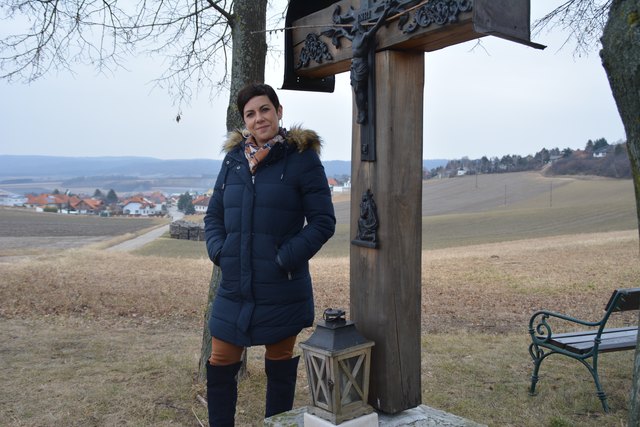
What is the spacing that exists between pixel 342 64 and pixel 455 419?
2167mm

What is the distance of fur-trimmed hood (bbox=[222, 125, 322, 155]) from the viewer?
10.5ft

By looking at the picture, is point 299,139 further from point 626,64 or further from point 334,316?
point 626,64

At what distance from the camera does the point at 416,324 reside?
3166mm

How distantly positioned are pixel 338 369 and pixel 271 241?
747 mm

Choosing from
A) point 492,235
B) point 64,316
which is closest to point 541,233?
point 492,235

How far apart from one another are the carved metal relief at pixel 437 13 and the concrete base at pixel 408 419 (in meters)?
2.05

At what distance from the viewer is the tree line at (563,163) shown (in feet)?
211

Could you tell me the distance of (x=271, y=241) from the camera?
305 centimetres

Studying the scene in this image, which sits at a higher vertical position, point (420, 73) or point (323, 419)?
point (420, 73)

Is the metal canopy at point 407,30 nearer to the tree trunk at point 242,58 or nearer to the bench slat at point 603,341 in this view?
the tree trunk at point 242,58

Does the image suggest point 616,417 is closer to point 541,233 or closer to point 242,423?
point 242,423

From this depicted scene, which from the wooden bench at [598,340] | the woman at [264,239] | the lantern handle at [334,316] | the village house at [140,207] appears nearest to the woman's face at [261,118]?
the woman at [264,239]

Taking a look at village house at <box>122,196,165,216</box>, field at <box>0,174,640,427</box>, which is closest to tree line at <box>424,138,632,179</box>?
village house at <box>122,196,165,216</box>

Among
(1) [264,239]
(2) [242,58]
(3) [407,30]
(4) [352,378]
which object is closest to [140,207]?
(2) [242,58]
